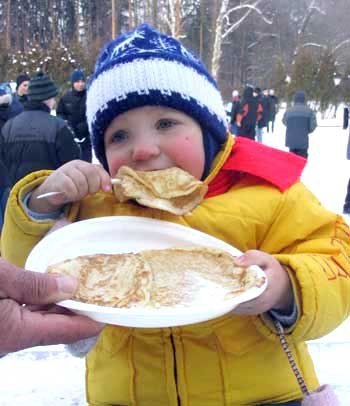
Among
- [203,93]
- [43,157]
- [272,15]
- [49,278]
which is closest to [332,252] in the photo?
[203,93]

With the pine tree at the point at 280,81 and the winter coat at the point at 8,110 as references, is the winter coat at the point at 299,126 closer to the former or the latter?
the winter coat at the point at 8,110

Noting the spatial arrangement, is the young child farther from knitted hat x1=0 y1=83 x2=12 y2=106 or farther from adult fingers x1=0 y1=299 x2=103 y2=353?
knitted hat x1=0 y1=83 x2=12 y2=106

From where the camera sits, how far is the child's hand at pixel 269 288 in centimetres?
128

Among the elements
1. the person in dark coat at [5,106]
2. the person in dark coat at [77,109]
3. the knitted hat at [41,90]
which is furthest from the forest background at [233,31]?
the knitted hat at [41,90]

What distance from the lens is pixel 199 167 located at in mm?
1632

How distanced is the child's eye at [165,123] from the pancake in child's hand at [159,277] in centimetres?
36

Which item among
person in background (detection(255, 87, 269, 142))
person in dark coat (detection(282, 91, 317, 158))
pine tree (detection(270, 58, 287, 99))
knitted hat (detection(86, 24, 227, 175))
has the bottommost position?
pine tree (detection(270, 58, 287, 99))

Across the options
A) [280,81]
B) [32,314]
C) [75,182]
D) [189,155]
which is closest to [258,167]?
[189,155]

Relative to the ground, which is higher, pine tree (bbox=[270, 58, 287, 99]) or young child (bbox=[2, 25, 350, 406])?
young child (bbox=[2, 25, 350, 406])

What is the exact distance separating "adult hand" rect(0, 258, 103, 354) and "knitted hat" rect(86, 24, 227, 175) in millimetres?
678

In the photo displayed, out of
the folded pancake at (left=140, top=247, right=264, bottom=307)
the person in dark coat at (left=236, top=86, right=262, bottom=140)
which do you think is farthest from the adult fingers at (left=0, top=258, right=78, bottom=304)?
the person in dark coat at (left=236, top=86, right=262, bottom=140)

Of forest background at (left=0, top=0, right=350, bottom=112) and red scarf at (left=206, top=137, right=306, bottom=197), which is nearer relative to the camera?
red scarf at (left=206, top=137, right=306, bottom=197)

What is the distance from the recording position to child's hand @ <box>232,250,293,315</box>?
4.19 ft

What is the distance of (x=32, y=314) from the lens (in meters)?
1.08
